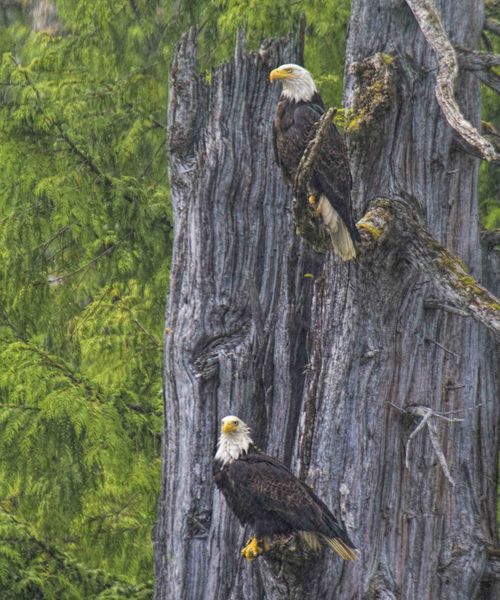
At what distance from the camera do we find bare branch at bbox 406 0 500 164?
488 centimetres

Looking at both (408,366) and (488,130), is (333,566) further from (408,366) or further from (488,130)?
(488,130)

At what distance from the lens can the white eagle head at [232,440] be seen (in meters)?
6.19

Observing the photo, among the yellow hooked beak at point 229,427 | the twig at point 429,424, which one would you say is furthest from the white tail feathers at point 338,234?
the yellow hooked beak at point 229,427

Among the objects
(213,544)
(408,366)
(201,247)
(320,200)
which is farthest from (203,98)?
(213,544)

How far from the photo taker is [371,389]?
245 inches

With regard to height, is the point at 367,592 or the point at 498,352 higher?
the point at 498,352

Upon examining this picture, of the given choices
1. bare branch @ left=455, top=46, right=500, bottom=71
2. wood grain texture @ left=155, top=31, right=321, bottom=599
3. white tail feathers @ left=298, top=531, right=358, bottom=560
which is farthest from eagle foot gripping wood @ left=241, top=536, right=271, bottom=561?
bare branch @ left=455, top=46, right=500, bottom=71

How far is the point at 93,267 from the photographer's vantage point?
29.4 ft

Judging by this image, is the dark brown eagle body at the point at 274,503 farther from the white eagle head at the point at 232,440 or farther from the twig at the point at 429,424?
the twig at the point at 429,424

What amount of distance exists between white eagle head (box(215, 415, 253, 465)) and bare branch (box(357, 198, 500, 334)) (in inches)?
44.0

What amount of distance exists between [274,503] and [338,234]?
129cm

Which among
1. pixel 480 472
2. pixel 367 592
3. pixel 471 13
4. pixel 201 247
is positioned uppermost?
pixel 471 13

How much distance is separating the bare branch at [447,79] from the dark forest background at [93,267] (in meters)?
2.56

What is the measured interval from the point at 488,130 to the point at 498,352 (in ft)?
4.24
